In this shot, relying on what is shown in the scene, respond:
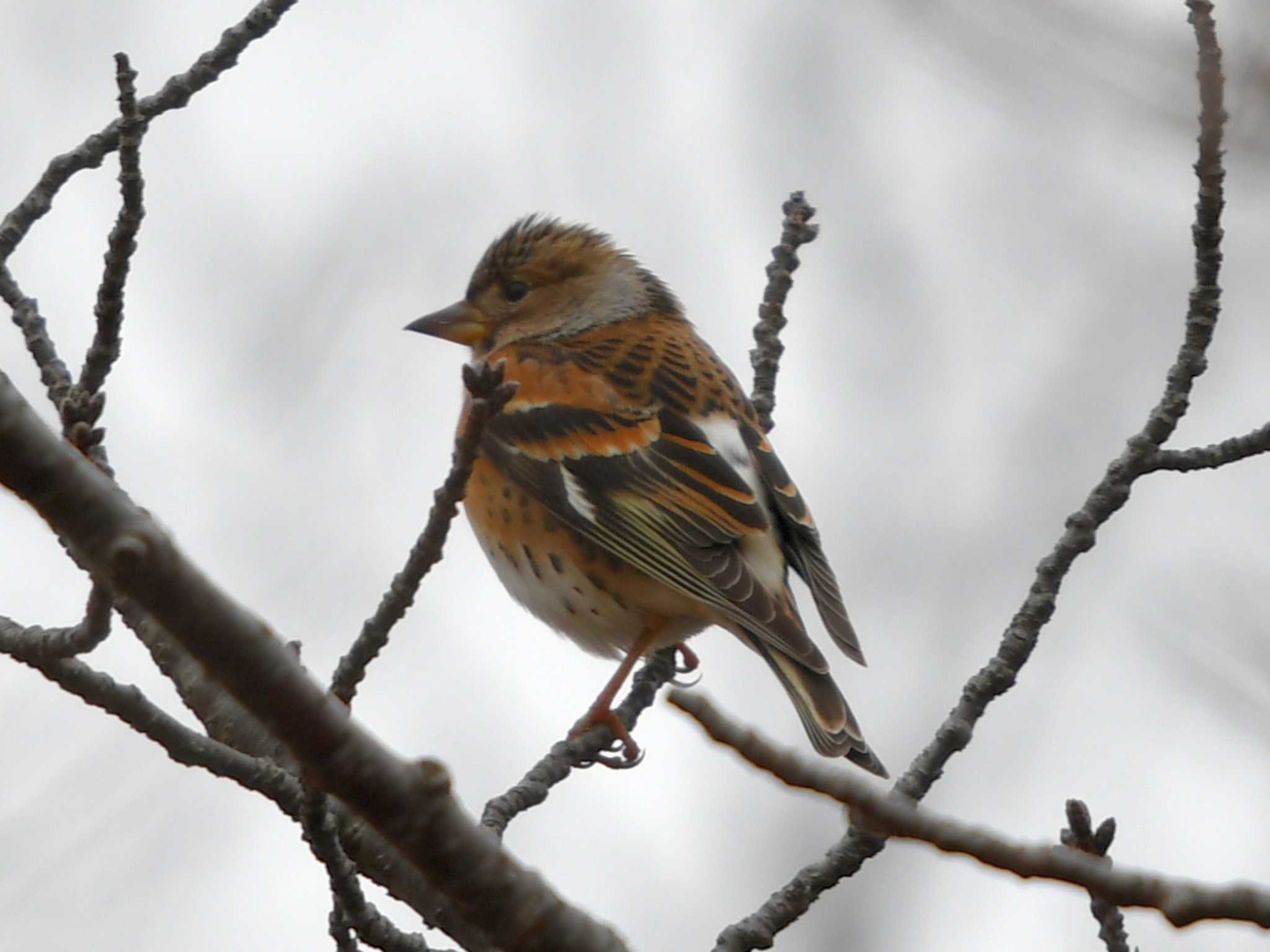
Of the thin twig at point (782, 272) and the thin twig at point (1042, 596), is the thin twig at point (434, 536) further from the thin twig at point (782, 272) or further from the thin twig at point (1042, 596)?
the thin twig at point (782, 272)

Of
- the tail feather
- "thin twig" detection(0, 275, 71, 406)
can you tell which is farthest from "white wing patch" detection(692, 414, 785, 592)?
"thin twig" detection(0, 275, 71, 406)

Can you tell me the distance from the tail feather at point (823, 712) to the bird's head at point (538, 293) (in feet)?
8.22

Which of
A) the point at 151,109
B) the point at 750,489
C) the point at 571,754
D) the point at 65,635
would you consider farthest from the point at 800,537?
the point at 65,635

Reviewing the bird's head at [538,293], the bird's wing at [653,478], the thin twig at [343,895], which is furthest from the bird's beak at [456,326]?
the thin twig at [343,895]

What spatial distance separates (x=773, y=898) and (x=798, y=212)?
2.98 meters

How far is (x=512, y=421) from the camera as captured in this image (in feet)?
20.9

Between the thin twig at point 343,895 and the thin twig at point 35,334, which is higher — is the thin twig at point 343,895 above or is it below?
below

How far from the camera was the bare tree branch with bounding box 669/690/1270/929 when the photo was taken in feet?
5.93

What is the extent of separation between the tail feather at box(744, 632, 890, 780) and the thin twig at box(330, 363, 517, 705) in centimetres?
212

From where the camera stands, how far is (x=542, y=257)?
7469 mm

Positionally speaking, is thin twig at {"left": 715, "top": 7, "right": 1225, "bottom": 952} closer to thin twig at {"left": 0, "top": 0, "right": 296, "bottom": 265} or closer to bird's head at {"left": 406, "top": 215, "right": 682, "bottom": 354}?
thin twig at {"left": 0, "top": 0, "right": 296, "bottom": 265}

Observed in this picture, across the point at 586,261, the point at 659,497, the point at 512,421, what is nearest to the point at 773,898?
the point at 659,497

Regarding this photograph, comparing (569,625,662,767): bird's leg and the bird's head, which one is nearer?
(569,625,662,767): bird's leg

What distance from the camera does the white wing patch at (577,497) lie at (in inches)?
232
